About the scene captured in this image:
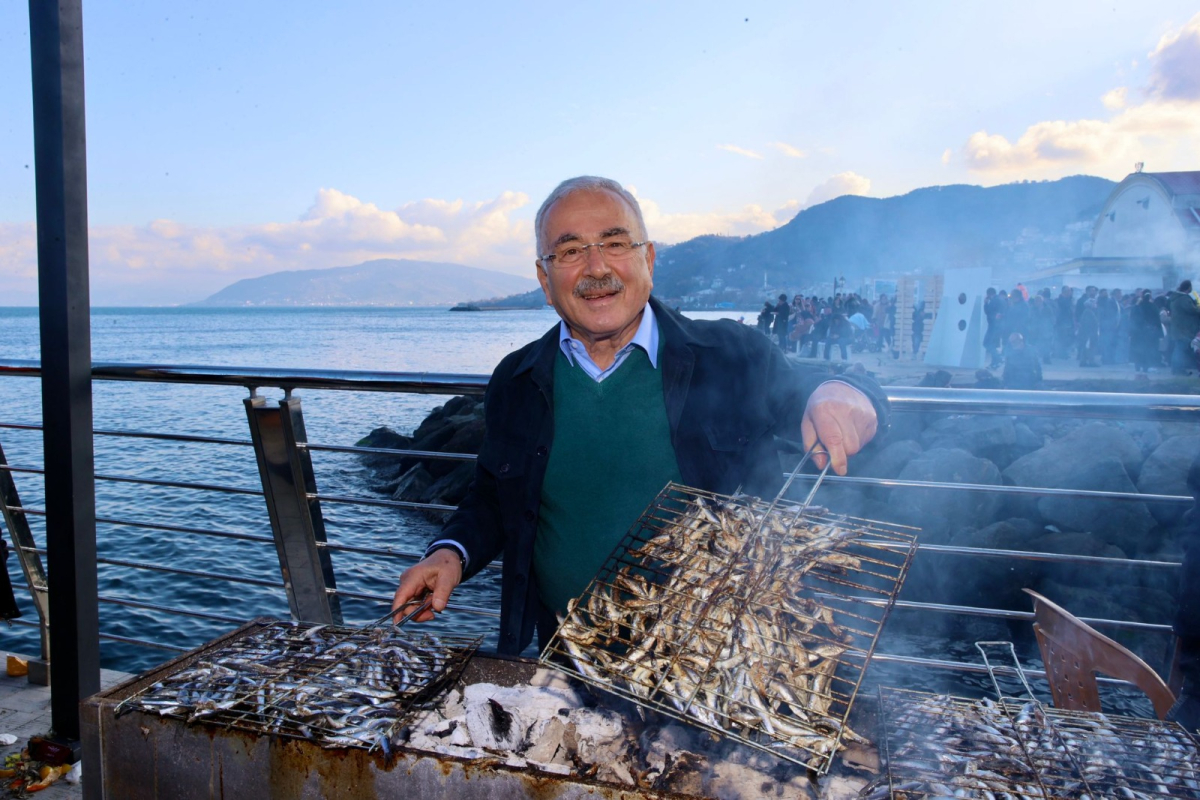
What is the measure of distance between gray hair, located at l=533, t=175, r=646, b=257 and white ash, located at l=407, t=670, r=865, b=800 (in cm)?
135

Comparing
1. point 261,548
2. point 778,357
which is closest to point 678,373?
point 778,357

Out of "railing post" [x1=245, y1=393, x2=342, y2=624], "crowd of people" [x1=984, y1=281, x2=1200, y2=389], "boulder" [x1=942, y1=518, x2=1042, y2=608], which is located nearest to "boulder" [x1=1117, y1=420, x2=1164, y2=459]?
"boulder" [x1=942, y1=518, x2=1042, y2=608]

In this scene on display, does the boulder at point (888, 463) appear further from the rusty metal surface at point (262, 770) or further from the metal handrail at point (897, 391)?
the rusty metal surface at point (262, 770)

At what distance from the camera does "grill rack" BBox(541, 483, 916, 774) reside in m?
1.50

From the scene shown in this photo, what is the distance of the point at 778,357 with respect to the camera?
8.05 ft

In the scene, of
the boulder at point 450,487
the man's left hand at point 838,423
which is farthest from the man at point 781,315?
the man's left hand at point 838,423

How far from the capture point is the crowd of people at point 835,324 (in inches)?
942

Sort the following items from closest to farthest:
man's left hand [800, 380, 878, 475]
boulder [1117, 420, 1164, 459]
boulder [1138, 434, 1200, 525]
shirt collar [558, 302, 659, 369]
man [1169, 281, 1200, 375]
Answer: man's left hand [800, 380, 878, 475] → shirt collar [558, 302, 659, 369] → boulder [1138, 434, 1200, 525] → boulder [1117, 420, 1164, 459] → man [1169, 281, 1200, 375]

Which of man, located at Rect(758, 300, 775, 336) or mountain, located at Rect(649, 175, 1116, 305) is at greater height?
mountain, located at Rect(649, 175, 1116, 305)

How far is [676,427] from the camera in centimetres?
233

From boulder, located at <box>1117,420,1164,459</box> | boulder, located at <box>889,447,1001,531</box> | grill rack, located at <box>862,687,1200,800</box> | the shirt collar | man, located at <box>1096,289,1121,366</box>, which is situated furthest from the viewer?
man, located at <box>1096,289,1121,366</box>

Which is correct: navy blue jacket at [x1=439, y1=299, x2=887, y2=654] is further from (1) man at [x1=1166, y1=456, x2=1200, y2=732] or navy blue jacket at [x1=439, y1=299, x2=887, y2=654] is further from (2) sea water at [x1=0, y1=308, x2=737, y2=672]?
(1) man at [x1=1166, y1=456, x2=1200, y2=732]

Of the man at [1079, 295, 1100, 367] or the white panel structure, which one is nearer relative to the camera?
the man at [1079, 295, 1100, 367]

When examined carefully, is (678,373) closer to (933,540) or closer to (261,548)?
(933,540)
